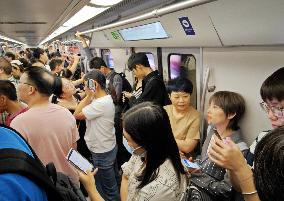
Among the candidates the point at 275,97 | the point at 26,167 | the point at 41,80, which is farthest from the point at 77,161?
the point at 275,97

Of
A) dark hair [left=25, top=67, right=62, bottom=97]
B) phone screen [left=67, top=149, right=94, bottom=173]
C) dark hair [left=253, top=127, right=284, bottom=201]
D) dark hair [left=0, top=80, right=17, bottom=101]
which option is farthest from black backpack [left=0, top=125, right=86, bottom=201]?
dark hair [left=0, top=80, right=17, bottom=101]

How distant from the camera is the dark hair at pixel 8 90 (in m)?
2.55

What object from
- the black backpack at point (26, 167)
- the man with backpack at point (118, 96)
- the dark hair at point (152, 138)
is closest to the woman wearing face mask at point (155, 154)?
the dark hair at point (152, 138)

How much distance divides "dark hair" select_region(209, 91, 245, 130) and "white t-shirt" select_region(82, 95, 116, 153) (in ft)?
3.97

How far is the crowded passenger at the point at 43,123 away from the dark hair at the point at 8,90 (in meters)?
0.29

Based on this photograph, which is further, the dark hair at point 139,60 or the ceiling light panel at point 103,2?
the dark hair at point 139,60

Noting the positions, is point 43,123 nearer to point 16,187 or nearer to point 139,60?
point 16,187

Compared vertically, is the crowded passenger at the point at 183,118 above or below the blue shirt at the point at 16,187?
below

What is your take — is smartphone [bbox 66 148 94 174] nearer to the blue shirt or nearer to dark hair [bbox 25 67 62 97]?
dark hair [bbox 25 67 62 97]

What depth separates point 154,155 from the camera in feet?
5.40

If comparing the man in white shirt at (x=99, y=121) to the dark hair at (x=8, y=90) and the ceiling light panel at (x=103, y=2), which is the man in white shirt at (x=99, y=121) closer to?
the dark hair at (x=8, y=90)

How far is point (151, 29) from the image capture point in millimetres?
3672

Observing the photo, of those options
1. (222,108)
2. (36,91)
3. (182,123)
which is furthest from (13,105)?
(222,108)

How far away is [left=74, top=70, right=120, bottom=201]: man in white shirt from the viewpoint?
313 centimetres
